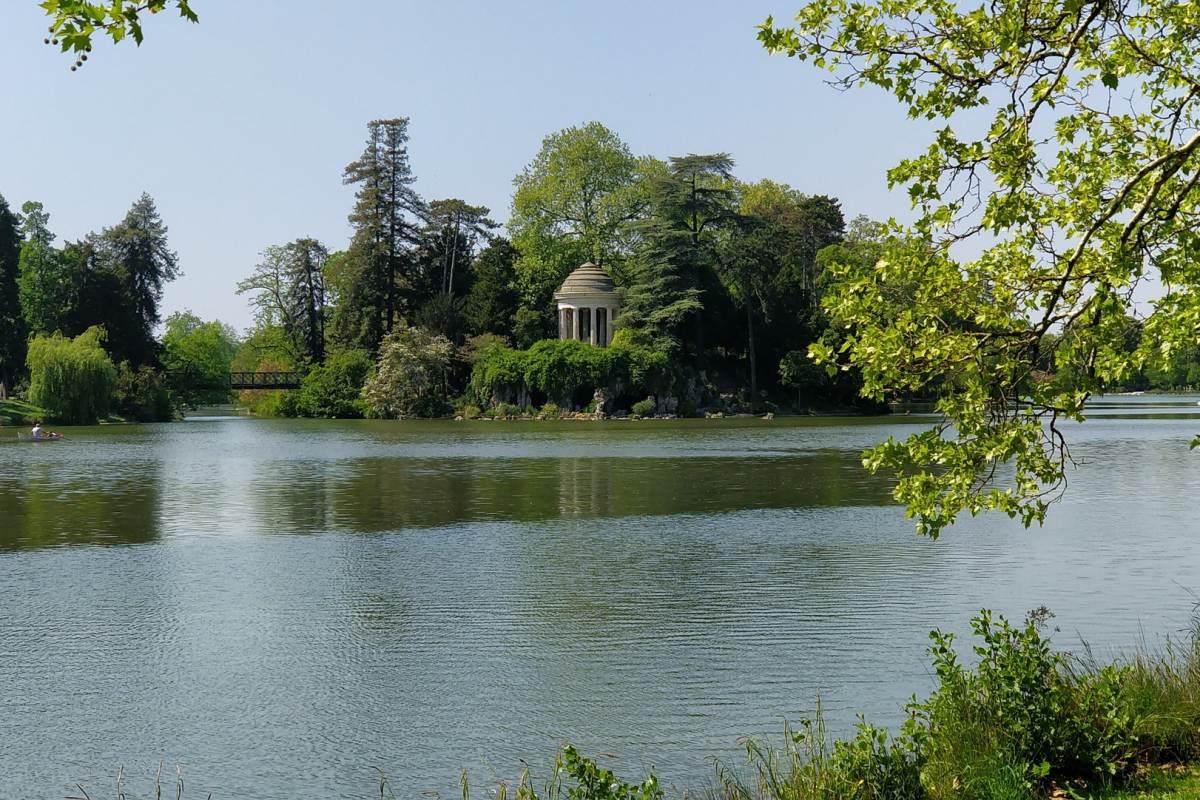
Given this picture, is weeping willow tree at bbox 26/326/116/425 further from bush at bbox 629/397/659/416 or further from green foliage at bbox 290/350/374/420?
bush at bbox 629/397/659/416

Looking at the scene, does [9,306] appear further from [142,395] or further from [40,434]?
[40,434]

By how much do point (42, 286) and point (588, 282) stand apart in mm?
35537

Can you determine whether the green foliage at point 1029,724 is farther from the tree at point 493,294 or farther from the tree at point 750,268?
the tree at point 493,294

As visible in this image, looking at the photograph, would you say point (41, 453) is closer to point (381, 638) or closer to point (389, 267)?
point (381, 638)

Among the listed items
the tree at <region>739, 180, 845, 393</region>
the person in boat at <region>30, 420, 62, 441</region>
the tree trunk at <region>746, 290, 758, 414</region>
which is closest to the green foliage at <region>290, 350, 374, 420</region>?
the tree trunk at <region>746, 290, 758, 414</region>

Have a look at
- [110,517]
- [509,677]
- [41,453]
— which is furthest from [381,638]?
[41,453]

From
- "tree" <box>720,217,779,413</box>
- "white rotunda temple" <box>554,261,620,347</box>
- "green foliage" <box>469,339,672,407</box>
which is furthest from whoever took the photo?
"white rotunda temple" <box>554,261,620,347</box>

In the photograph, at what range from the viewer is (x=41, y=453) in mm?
41250

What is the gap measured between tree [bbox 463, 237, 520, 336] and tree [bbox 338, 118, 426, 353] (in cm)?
605

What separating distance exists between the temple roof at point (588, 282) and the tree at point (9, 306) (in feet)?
110

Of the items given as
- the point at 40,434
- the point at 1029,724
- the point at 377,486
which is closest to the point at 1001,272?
the point at 1029,724

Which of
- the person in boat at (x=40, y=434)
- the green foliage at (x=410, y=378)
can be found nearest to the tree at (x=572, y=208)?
the green foliage at (x=410, y=378)

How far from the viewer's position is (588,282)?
249 ft

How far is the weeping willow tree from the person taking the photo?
61.5 meters
